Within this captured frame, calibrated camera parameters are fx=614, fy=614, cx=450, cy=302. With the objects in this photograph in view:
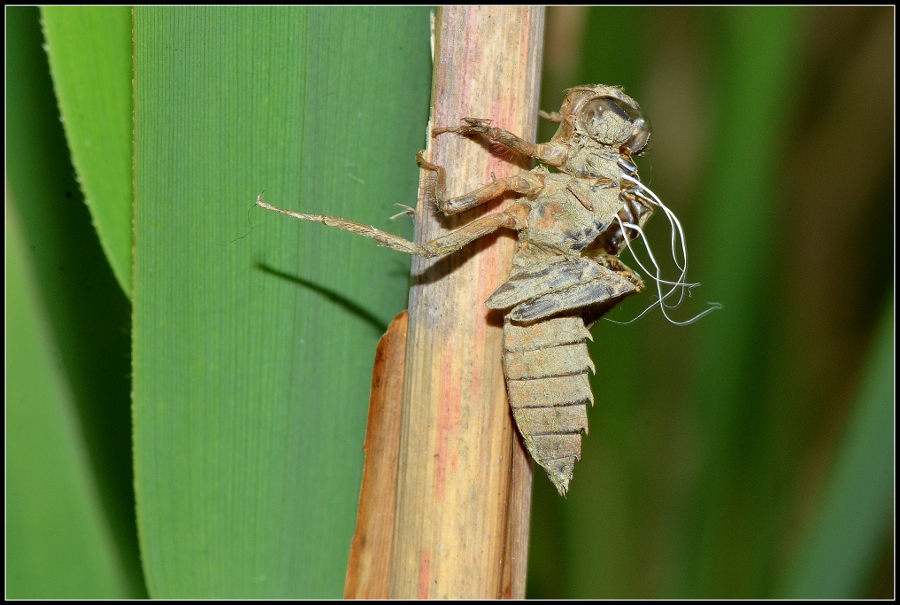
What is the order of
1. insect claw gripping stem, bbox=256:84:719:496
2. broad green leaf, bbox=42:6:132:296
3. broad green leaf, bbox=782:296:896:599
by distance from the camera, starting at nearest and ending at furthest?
broad green leaf, bbox=42:6:132:296 < insect claw gripping stem, bbox=256:84:719:496 < broad green leaf, bbox=782:296:896:599

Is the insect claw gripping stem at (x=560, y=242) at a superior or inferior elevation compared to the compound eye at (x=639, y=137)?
inferior

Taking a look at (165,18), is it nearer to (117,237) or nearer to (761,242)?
(117,237)

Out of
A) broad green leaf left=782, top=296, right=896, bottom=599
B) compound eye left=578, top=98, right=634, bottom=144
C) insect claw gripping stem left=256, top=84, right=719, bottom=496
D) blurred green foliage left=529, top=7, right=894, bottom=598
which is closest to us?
insect claw gripping stem left=256, top=84, right=719, bottom=496

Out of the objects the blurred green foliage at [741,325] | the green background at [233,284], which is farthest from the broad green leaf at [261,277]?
the blurred green foliage at [741,325]

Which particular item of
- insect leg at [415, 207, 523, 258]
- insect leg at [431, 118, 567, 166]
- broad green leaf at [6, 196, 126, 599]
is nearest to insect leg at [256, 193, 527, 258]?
insect leg at [415, 207, 523, 258]

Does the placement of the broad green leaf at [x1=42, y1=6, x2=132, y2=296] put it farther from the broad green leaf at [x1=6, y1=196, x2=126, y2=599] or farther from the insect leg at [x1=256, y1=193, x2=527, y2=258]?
the insect leg at [x1=256, y1=193, x2=527, y2=258]

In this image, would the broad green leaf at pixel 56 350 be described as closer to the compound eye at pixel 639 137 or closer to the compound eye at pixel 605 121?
the compound eye at pixel 605 121
